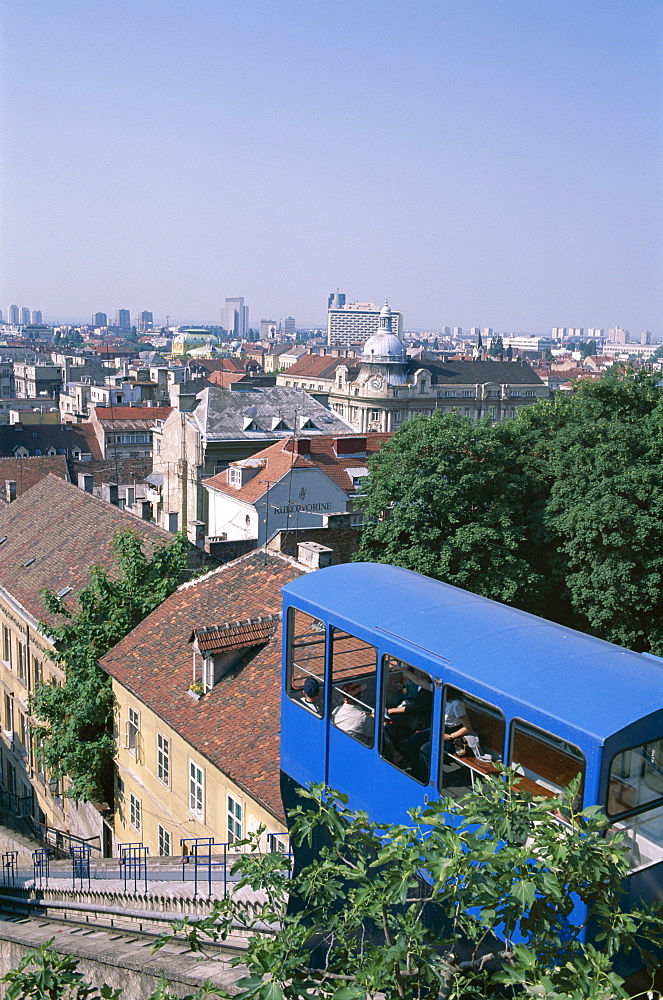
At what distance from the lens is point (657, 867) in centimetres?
890

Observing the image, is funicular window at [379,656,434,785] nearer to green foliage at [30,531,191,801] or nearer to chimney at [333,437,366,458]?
green foliage at [30,531,191,801]

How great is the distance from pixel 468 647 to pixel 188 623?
568 inches

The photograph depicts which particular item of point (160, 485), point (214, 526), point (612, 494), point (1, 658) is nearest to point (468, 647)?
point (612, 494)

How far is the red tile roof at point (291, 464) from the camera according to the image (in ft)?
140

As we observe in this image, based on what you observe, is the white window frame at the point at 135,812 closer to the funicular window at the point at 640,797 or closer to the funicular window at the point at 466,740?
the funicular window at the point at 466,740

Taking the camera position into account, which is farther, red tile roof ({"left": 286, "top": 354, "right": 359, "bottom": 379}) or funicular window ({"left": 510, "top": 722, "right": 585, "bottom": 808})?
red tile roof ({"left": 286, "top": 354, "right": 359, "bottom": 379})

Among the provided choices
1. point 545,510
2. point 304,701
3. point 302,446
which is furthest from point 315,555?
point 302,446

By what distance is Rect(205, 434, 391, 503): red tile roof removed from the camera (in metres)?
42.8

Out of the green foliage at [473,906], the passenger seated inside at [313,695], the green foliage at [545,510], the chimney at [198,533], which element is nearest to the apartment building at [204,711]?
the passenger seated inside at [313,695]

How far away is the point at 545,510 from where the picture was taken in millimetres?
35656

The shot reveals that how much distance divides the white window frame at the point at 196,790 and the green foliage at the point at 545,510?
51.0ft

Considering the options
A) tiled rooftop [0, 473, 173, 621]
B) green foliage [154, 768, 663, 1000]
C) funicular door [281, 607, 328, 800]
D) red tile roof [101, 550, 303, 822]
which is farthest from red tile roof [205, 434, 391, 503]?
green foliage [154, 768, 663, 1000]

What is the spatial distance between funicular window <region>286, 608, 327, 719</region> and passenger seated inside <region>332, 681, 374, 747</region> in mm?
439

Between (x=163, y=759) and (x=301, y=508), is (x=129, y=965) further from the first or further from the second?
(x=301, y=508)
